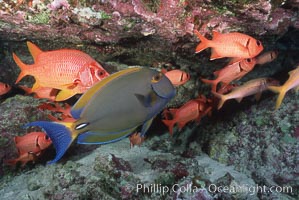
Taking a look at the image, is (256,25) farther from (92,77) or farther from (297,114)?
(92,77)

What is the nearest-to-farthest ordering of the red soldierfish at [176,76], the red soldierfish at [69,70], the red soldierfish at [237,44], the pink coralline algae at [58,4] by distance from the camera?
the red soldierfish at [69,70] → the red soldierfish at [237,44] → the pink coralline algae at [58,4] → the red soldierfish at [176,76]

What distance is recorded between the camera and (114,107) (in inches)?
69.4

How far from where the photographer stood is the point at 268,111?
4.90m

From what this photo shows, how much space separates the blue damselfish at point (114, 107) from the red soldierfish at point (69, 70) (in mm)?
803

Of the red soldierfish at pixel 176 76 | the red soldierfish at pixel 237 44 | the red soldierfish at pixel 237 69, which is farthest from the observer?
the red soldierfish at pixel 176 76

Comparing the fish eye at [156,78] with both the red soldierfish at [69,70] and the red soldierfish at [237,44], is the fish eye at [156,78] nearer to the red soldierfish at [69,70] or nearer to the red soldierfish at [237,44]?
the red soldierfish at [69,70]

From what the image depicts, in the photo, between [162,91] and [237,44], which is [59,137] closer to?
[162,91]

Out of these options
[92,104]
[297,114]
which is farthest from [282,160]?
[92,104]

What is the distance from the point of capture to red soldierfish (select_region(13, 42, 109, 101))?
254 cm

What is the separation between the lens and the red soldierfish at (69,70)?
2543 millimetres

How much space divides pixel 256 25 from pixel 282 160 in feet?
7.41

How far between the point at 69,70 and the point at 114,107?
3.38ft

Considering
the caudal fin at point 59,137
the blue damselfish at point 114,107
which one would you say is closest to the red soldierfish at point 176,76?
the blue damselfish at point 114,107

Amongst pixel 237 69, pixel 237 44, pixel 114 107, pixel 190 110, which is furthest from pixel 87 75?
pixel 190 110
